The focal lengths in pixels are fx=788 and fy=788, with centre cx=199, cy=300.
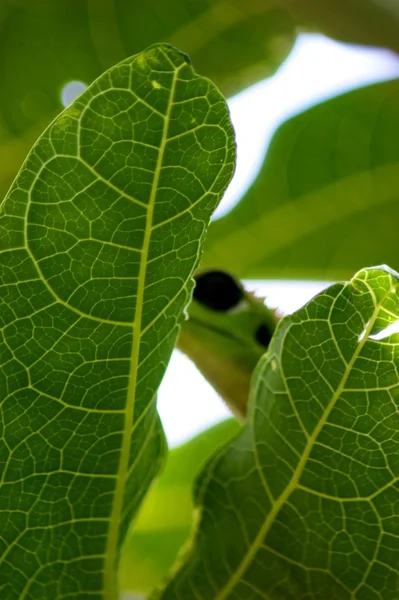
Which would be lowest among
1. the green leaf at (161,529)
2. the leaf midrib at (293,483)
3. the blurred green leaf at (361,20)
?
the green leaf at (161,529)

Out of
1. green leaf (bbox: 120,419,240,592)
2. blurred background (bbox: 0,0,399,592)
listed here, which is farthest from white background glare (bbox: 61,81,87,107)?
green leaf (bbox: 120,419,240,592)

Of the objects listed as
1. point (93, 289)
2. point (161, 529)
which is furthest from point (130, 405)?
point (161, 529)

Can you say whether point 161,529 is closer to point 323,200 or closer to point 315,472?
point 323,200

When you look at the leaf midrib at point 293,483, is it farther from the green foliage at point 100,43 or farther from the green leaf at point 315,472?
the green foliage at point 100,43

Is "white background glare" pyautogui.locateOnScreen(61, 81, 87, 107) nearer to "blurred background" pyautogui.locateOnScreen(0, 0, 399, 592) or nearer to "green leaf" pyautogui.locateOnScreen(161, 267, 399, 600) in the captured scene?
"blurred background" pyautogui.locateOnScreen(0, 0, 399, 592)

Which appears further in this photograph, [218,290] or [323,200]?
[323,200]

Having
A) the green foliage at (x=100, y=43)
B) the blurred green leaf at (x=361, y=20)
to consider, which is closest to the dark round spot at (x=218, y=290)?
the blurred green leaf at (x=361, y=20)

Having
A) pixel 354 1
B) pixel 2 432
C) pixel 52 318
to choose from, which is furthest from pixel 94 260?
pixel 354 1
